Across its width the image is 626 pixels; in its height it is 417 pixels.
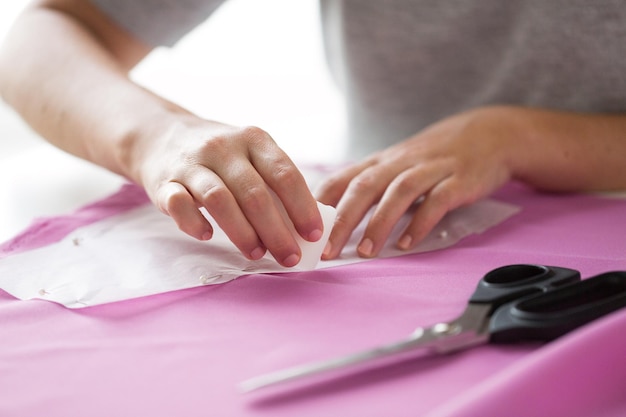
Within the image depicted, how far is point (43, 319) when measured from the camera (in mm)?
504

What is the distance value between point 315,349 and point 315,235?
0.37 ft

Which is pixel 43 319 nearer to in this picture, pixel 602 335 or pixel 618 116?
pixel 602 335

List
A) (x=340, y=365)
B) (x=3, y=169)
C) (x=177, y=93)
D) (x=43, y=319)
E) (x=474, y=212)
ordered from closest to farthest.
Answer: (x=340, y=365) < (x=43, y=319) < (x=474, y=212) < (x=3, y=169) < (x=177, y=93)

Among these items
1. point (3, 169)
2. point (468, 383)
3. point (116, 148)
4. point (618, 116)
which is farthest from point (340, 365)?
point (3, 169)

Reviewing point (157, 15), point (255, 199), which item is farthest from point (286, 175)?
point (157, 15)

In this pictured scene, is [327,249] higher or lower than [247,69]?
lower

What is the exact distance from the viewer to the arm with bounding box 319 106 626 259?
0.61m

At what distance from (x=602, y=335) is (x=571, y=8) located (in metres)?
0.47

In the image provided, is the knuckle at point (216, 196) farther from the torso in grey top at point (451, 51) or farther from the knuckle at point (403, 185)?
the torso in grey top at point (451, 51)

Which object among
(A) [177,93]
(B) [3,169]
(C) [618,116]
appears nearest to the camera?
(C) [618,116]

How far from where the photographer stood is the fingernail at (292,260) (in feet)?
1.74

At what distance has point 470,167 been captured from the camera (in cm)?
67

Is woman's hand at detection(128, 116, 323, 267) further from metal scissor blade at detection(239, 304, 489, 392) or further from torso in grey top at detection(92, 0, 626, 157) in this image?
torso in grey top at detection(92, 0, 626, 157)

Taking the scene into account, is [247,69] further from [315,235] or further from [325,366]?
[325,366]
